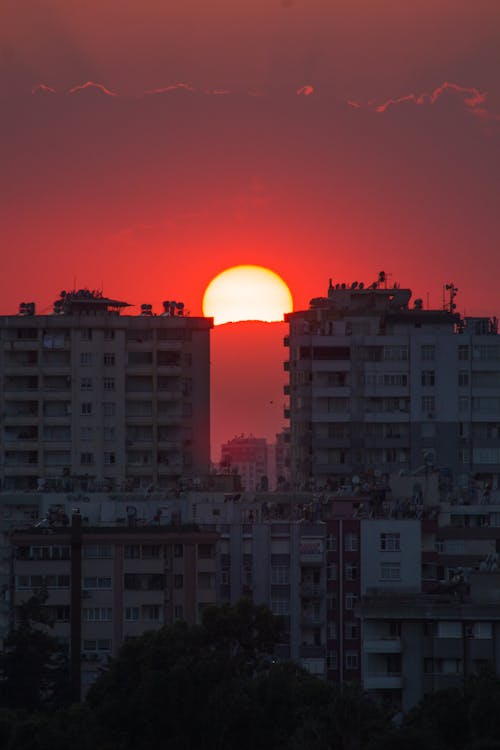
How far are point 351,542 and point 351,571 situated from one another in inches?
36.4

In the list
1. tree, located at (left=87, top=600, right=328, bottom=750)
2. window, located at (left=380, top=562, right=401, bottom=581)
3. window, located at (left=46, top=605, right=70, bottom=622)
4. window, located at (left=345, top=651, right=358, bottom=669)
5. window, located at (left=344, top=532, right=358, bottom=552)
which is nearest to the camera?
tree, located at (left=87, top=600, right=328, bottom=750)

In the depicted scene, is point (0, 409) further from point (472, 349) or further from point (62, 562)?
point (62, 562)

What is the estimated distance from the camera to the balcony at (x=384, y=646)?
79.6 metres

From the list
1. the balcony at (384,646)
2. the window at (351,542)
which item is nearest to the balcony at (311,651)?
the window at (351,542)

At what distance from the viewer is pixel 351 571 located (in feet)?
299

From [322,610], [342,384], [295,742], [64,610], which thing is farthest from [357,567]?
[342,384]

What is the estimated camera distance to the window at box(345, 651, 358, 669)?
90250 mm

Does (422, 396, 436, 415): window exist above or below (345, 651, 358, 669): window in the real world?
above

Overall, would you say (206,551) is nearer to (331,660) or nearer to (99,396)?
(331,660)

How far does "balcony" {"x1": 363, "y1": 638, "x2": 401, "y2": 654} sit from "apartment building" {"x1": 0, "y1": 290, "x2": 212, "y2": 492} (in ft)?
205

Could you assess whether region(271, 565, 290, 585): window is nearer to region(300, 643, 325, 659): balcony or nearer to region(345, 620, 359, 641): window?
region(300, 643, 325, 659): balcony

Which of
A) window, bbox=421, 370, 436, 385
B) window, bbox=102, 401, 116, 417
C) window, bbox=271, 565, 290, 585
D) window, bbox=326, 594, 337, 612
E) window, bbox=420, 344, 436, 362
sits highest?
window, bbox=420, 344, 436, 362

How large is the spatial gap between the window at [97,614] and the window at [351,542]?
26.4ft

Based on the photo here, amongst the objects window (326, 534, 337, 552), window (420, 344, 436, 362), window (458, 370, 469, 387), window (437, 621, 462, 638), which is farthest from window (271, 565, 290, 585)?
window (458, 370, 469, 387)
